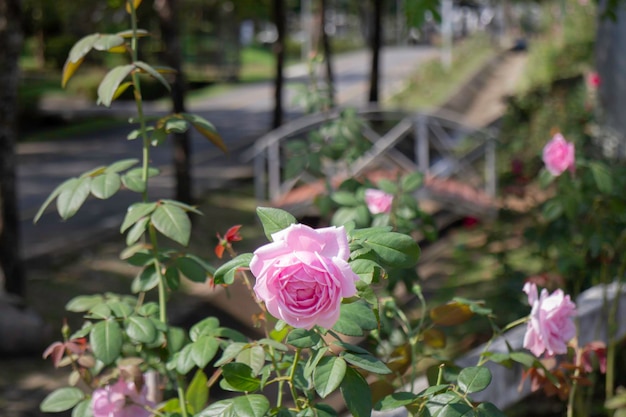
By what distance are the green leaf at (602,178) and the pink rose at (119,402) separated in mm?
1762

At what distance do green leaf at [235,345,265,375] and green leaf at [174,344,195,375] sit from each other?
0.59ft

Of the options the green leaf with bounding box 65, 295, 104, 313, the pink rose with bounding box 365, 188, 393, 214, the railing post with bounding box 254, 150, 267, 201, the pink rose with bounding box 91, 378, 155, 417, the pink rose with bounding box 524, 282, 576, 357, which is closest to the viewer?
the pink rose with bounding box 524, 282, 576, 357

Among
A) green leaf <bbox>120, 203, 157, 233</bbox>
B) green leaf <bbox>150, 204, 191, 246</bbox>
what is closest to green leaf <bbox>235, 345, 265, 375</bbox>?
green leaf <bbox>150, 204, 191, 246</bbox>

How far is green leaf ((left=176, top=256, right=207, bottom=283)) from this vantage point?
7.34 feet

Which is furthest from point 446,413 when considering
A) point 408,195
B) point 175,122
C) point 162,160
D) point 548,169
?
point 162,160

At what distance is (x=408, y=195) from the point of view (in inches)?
121

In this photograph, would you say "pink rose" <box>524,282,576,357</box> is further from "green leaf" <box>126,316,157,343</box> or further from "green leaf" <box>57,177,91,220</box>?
"green leaf" <box>57,177,91,220</box>

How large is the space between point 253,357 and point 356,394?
313 millimetres

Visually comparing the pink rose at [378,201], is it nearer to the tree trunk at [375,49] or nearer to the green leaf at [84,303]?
the green leaf at [84,303]

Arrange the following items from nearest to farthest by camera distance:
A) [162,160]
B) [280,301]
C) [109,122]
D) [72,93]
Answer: [280,301] → [162,160] → [109,122] → [72,93]

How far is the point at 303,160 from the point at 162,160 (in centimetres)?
1284

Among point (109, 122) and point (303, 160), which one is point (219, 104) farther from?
point (303, 160)

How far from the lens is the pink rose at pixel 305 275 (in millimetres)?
1436

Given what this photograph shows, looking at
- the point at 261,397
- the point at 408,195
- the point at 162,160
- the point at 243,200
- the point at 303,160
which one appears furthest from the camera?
the point at 162,160
